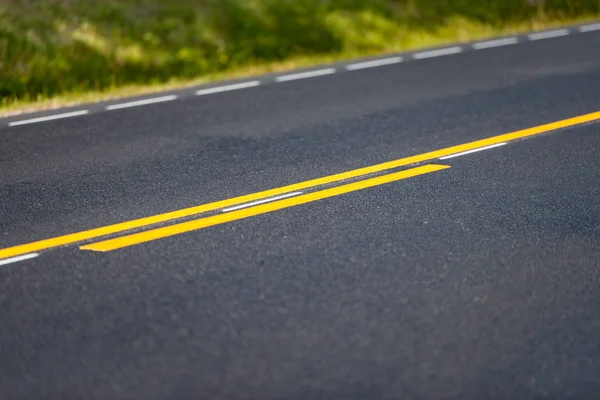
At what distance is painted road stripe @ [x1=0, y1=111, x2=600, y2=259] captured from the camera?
6148 mm

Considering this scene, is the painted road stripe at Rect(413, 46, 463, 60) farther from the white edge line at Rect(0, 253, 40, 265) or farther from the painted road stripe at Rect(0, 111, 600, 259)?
the white edge line at Rect(0, 253, 40, 265)

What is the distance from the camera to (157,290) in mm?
5309

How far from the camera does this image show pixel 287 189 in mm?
7207

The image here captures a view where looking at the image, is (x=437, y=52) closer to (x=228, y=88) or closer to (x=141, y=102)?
(x=228, y=88)

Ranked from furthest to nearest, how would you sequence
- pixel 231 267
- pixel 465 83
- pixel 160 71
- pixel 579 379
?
pixel 160 71, pixel 465 83, pixel 231 267, pixel 579 379

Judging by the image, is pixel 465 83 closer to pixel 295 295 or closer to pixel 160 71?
pixel 160 71

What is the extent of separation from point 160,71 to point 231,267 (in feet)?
26.6

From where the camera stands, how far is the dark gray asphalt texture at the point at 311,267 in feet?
14.4

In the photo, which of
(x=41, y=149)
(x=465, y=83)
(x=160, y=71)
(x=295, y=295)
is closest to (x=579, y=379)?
(x=295, y=295)

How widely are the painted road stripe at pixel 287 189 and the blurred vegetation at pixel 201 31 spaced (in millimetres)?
5154

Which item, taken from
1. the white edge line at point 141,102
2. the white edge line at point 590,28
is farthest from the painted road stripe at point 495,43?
the white edge line at point 141,102

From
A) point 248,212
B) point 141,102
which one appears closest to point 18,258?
point 248,212

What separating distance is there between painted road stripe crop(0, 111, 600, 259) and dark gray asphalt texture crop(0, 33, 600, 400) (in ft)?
0.45

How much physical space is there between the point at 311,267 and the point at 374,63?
718cm
